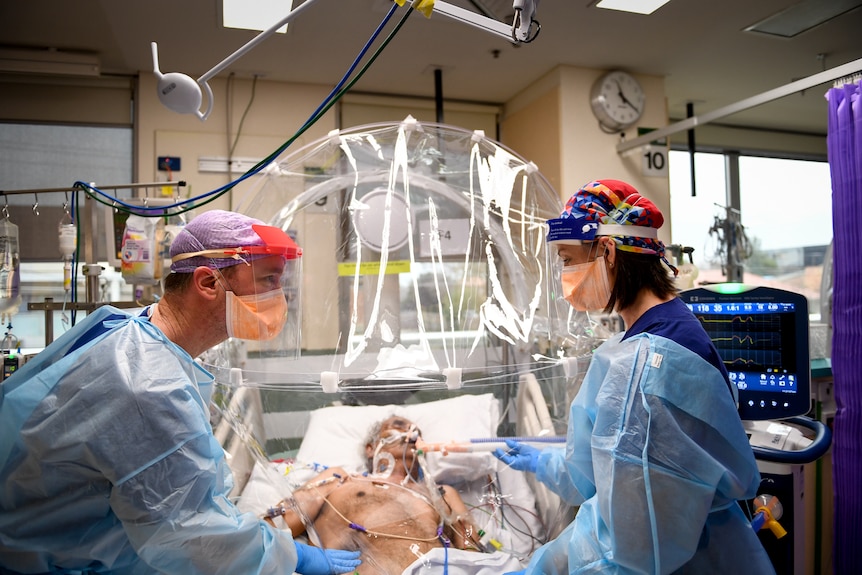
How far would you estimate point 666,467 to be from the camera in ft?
3.35

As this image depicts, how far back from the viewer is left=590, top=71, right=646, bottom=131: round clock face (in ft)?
11.6

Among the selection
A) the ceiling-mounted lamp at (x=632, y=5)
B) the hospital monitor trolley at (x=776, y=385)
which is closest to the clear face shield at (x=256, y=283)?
the hospital monitor trolley at (x=776, y=385)

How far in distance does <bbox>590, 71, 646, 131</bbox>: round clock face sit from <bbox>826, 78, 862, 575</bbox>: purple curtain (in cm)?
166

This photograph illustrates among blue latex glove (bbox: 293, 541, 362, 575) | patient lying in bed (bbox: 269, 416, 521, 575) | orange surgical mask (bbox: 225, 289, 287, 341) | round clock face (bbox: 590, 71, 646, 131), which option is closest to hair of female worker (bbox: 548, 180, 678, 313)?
orange surgical mask (bbox: 225, 289, 287, 341)

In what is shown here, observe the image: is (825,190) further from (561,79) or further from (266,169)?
(266,169)

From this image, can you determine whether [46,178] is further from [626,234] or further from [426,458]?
[626,234]

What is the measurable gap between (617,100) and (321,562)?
3175 millimetres

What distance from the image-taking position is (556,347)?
5.50 ft

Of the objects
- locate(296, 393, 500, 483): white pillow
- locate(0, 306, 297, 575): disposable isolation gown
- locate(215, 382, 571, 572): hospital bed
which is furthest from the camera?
locate(296, 393, 500, 483): white pillow

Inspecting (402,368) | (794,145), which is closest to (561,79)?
(402,368)

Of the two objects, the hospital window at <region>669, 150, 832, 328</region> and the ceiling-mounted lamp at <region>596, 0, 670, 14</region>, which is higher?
the ceiling-mounted lamp at <region>596, 0, 670, 14</region>

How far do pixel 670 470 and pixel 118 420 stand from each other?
943 millimetres

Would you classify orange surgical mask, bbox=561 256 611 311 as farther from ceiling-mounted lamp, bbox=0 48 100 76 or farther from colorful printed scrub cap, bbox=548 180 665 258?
→ ceiling-mounted lamp, bbox=0 48 100 76

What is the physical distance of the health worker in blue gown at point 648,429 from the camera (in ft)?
3.36
